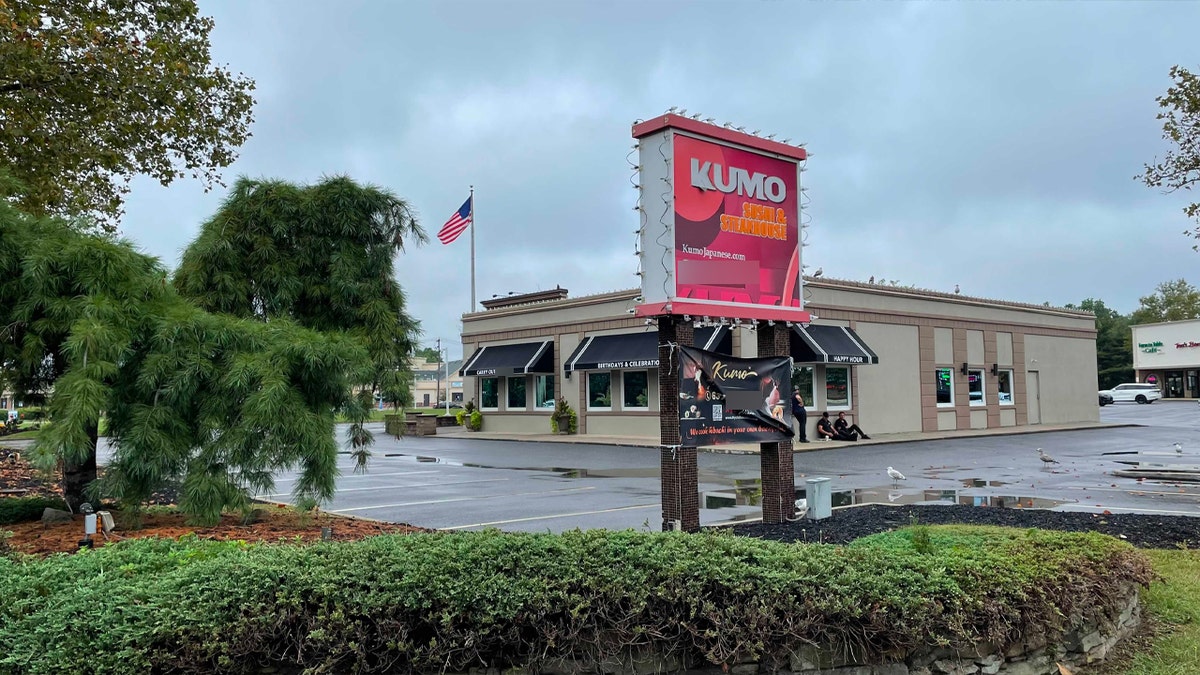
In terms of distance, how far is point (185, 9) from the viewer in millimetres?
13977

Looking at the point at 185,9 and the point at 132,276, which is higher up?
the point at 185,9

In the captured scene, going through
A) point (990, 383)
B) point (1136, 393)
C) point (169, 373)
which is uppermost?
point (990, 383)

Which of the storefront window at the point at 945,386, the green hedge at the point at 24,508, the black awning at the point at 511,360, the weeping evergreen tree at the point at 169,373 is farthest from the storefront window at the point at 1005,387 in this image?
the green hedge at the point at 24,508

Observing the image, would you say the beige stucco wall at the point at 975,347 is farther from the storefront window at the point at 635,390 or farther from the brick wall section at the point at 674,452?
the brick wall section at the point at 674,452

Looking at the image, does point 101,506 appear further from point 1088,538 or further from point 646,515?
point 1088,538

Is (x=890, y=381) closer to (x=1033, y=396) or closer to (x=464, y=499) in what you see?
(x=1033, y=396)

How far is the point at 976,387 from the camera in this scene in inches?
1318

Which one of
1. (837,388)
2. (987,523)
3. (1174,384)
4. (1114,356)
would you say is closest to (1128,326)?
(1114,356)

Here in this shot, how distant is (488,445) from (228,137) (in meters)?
16.2

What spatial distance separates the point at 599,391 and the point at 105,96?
67.5ft

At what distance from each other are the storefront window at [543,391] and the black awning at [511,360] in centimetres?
81

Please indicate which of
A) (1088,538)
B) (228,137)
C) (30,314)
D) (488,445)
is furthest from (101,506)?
(488,445)

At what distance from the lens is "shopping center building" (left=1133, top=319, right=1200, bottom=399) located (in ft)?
213

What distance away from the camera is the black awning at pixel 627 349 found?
26672 millimetres
